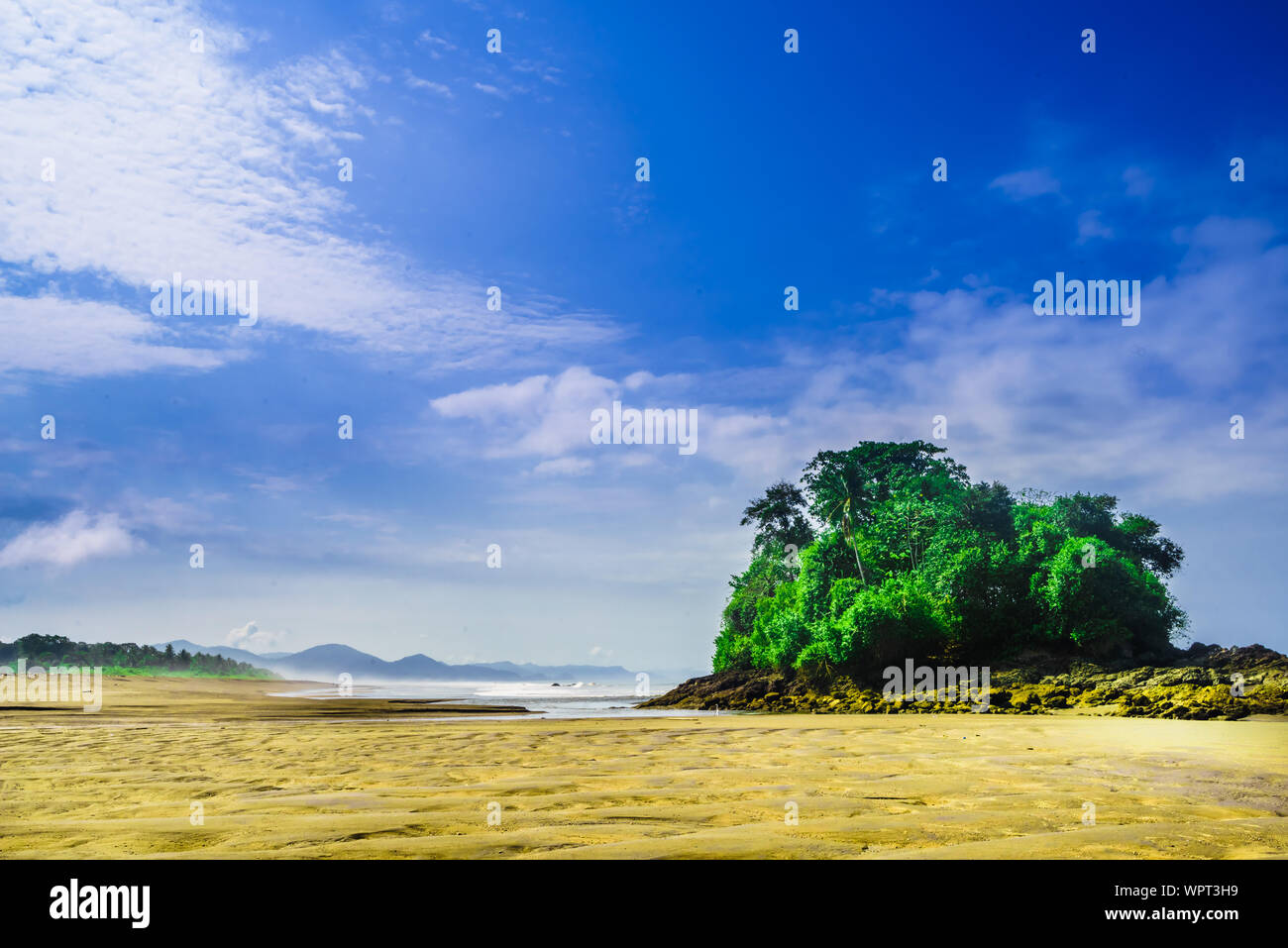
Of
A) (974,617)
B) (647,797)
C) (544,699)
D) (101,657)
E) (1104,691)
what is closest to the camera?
(647,797)

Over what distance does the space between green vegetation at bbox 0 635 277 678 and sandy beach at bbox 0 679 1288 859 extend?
64.6 m

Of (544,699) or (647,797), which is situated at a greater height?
(647,797)

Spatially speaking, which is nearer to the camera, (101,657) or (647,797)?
(647,797)

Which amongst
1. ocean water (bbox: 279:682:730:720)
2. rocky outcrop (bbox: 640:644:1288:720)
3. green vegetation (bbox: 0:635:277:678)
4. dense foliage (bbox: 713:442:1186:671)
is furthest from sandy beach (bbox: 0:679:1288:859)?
green vegetation (bbox: 0:635:277:678)

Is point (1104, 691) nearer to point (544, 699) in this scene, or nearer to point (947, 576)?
point (947, 576)

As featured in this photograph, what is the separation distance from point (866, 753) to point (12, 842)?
29.7 feet

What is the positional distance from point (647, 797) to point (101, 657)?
79358 millimetres

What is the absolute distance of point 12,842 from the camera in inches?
183

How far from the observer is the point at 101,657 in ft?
217

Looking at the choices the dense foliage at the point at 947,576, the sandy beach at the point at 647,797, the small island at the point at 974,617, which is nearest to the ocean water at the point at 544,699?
the small island at the point at 974,617

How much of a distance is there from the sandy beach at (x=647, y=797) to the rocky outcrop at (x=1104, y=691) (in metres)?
7.92

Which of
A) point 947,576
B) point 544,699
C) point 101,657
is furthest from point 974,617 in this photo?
point 101,657

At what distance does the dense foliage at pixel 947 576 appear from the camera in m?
29.3
